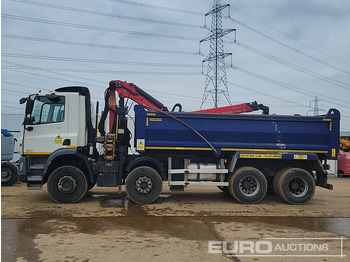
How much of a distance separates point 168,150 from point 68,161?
8.82 feet

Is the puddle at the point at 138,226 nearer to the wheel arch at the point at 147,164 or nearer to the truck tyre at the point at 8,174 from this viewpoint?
the wheel arch at the point at 147,164

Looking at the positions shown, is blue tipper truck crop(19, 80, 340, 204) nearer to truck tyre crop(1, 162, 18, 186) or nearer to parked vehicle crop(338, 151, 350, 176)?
truck tyre crop(1, 162, 18, 186)

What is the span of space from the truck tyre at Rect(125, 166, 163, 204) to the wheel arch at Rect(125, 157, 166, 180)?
172mm

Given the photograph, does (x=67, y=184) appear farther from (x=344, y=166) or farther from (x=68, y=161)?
(x=344, y=166)

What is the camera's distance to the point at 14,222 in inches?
248

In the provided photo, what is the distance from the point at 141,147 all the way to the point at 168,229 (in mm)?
2737

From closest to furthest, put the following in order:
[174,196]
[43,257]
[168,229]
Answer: [43,257] < [168,229] < [174,196]

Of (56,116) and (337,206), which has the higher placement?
(56,116)

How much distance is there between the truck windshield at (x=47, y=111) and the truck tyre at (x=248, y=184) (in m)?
4.81

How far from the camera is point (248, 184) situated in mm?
8461

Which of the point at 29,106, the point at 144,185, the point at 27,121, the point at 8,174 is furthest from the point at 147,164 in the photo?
the point at 8,174

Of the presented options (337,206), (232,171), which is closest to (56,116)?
(232,171)

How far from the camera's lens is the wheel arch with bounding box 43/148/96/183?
26.0 feet

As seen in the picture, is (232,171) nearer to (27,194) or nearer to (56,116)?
(56,116)
